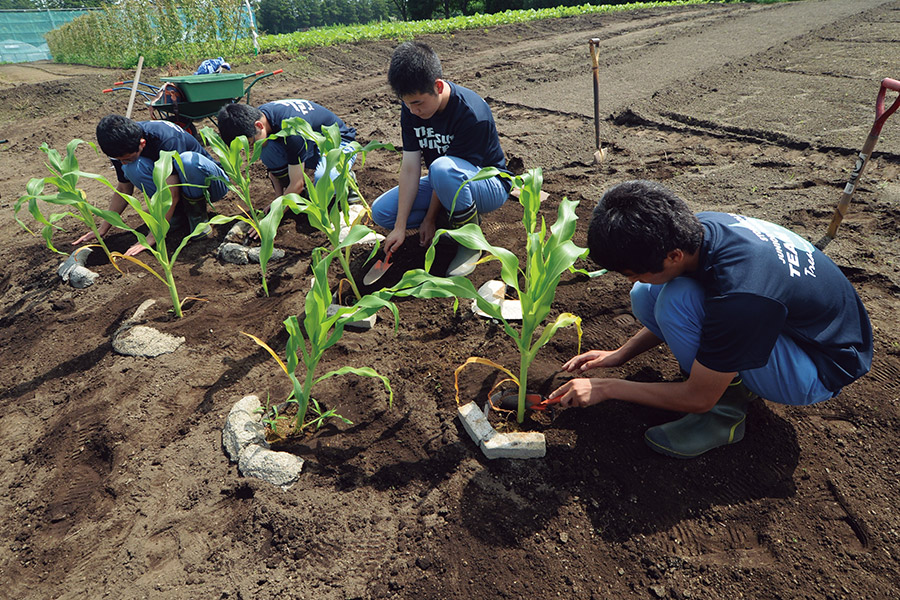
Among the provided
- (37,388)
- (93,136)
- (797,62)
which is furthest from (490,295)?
(797,62)

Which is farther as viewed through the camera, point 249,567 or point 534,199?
point 534,199

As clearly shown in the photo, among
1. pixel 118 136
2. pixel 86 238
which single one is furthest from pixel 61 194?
pixel 86 238

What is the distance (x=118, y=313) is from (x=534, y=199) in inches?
86.8

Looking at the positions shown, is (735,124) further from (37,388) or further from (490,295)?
(37,388)

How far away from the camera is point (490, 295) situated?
97.0 inches

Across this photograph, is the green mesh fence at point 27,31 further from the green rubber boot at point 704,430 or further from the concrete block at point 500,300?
the green rubber boot at point 704,430

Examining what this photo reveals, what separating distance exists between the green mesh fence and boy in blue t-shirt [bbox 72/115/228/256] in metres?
18.8

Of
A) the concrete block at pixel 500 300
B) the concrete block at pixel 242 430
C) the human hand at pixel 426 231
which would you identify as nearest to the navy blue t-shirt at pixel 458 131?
the human hand at pixel 426 231

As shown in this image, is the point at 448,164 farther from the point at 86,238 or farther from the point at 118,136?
the point at 86,238

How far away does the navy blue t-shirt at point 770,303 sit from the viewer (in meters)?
1.41

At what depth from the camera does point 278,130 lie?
11.3ft

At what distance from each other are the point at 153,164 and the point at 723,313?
3.45 metres

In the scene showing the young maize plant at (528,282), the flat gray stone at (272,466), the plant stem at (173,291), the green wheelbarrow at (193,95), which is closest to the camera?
the young maize plant at (528,282)

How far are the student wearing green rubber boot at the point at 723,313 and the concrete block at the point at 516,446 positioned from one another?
0.59ft
